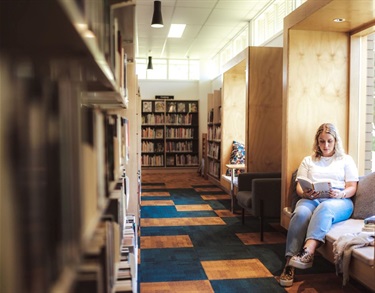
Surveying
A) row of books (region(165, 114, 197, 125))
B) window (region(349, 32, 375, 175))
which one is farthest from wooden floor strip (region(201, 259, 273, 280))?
row of books (region(165, 114, 197, 125))

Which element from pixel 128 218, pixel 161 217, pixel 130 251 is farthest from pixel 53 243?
pixel 161 217

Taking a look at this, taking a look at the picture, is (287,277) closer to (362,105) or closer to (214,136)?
(362,105)

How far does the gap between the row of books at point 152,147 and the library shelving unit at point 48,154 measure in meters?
9.19

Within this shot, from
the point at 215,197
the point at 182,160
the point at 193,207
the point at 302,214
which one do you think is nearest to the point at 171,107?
the point at 182,160

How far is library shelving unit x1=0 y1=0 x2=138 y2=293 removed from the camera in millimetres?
575

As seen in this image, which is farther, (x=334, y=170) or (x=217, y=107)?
(x=217, y=107)

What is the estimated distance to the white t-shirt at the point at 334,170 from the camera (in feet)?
11.0

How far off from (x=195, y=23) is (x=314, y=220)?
5.00 meters

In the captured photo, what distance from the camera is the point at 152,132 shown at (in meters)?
10.4

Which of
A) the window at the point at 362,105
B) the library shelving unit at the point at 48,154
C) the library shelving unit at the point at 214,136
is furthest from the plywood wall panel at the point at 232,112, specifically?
the library shelving unit at the point at 48,154

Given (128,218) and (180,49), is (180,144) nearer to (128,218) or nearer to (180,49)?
(180,49)

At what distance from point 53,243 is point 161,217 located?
4.52 meters

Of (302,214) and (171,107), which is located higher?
(171,107)

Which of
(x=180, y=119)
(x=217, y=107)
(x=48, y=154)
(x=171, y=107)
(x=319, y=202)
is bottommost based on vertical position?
(x=319, y=202)
